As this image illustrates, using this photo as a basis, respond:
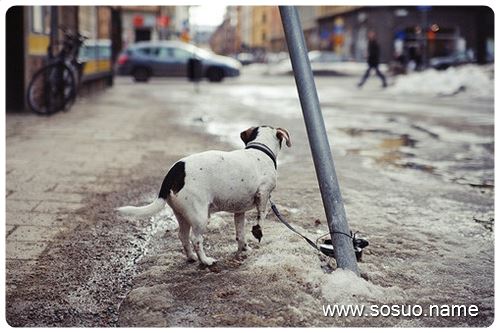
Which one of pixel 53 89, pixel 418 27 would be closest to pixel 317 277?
pixel 53 89

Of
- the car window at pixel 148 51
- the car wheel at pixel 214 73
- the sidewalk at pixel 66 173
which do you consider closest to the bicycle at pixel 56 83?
the sidewalk at pixel 66 173

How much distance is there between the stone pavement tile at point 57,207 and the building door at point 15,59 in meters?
6.68

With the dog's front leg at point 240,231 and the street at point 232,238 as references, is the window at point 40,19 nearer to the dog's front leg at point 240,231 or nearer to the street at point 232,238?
the street at point 232,238

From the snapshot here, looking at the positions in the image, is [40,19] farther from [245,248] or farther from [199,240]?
[199,240]

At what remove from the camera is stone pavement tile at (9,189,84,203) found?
16.5ft

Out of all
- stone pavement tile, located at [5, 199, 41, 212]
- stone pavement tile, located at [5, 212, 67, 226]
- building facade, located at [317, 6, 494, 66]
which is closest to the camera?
stone pavement tile, located at [5, 212, 67, 226]

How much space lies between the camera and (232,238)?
152 inches

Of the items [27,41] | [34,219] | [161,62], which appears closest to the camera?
[34,219]

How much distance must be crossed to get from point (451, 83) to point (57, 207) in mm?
16385

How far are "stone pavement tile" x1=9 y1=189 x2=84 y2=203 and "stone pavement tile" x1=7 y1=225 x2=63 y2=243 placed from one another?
31.0 inches

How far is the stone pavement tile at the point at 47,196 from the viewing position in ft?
16.5

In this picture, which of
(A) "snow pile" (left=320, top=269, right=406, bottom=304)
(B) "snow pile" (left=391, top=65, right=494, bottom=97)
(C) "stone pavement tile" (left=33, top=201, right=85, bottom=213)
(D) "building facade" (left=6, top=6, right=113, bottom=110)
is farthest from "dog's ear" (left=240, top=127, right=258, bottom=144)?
(B) "snow pile" (left=391, top=65, right=494, bottom=97)

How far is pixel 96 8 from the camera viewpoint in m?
17.5

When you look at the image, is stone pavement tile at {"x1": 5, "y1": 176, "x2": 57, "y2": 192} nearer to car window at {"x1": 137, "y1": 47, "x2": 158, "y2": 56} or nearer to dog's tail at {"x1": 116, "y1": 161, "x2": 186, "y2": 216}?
dog's tail at {"x1": 116, "y1": 161, "x2": 186, "y2": 216}
